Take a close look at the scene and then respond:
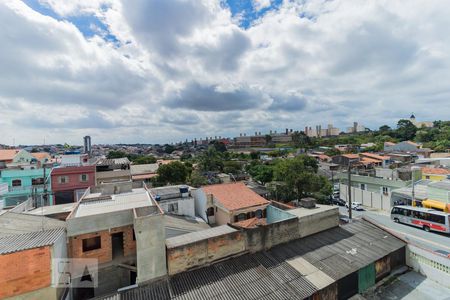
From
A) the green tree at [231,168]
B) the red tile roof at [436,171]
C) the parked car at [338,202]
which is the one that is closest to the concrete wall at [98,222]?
the parked car at [338,202]

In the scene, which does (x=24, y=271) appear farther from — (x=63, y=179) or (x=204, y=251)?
(x=63, y=179)

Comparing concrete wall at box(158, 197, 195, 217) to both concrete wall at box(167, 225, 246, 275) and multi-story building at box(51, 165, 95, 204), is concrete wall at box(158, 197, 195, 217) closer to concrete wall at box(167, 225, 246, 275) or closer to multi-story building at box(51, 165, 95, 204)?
concrete wall at box(167, 225, 246, 275)

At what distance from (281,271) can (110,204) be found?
11.6m

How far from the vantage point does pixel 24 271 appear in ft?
29.0

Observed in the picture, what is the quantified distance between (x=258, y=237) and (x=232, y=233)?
192 centimetres

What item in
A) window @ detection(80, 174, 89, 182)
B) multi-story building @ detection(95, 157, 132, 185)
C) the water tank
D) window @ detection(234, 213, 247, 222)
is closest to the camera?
window @ detection(234, 213, 247, 222)

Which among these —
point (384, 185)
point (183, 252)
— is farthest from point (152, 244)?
point (384, 185)

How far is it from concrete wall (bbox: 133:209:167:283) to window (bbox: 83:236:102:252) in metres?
3.89

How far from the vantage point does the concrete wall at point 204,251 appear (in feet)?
35.6

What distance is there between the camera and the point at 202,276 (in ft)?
35.9

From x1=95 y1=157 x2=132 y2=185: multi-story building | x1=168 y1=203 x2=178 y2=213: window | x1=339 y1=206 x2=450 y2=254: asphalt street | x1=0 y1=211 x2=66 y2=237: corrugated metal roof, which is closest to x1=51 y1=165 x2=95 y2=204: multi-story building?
x1=95 y1=157 x2=132 y2=185: multi-story building

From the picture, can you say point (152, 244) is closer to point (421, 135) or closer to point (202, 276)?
point (202, 276)

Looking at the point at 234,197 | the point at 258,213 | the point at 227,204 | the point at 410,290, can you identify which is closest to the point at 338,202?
the point at 258,213

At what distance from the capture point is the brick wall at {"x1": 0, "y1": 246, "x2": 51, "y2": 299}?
28.1 ft
